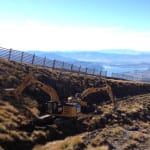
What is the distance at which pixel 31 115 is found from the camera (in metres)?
43.4

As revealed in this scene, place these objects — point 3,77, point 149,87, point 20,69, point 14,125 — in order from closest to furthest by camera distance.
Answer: point 14,125 → point 3,77 → point 20,69 → point 149,87

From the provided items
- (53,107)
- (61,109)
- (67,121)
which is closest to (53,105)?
(53,107)

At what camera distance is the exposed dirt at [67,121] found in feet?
118

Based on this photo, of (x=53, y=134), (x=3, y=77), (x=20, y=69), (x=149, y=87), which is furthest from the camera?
(x=149, y=87)

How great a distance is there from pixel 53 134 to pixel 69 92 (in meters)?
24.0

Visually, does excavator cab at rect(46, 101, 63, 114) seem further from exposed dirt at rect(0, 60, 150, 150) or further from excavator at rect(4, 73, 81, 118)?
exposed dirt at rect(0, 60, 150, 150)

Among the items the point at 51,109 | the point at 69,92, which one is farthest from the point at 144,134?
the point at 69,92

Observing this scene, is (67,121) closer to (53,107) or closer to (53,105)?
(53,107)

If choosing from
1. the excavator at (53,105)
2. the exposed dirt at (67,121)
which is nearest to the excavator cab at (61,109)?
the excavator at (53,105)

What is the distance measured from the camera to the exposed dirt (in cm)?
3588

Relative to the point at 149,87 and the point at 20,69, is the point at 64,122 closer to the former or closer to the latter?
the point at 20,69

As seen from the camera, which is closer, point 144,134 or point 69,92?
point 144,134

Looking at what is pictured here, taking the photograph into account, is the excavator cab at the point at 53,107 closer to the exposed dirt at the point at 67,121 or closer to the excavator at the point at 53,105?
the excavator at the point at 53,105

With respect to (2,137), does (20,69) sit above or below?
above
